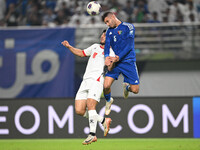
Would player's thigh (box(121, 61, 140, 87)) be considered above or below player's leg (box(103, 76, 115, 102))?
above

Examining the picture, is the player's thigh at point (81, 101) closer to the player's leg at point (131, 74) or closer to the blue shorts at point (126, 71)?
the blue shorts at point (126, 71)

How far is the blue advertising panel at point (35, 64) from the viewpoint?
1043 centimetres

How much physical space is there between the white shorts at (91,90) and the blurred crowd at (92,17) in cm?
513

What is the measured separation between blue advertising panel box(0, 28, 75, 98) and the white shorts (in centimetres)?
308

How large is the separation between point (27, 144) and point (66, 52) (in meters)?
2.70

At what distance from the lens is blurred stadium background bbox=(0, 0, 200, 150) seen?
9383mm

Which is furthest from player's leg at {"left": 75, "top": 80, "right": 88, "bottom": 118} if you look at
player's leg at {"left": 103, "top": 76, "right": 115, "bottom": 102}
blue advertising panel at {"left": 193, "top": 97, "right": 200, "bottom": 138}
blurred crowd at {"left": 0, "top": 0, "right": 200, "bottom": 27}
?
blurred crowd at {"left": 0, "top": 0, "right": 200, "bottom": 27}

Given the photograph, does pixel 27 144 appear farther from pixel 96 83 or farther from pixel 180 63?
pixel 180 63

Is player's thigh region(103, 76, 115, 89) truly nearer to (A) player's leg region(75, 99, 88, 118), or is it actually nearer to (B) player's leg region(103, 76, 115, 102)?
(B) player's leg region(103, 76, 115, 102)

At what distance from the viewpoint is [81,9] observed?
1280 cm

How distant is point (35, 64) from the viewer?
10469mm

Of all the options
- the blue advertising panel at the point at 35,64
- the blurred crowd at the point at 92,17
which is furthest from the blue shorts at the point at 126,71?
the blurred crowd at the point at 92,17

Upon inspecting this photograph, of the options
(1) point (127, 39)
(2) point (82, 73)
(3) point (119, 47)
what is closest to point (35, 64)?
(2) point (82, 73)

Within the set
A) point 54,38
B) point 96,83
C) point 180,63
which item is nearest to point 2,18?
point 54,38
